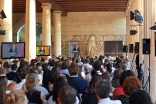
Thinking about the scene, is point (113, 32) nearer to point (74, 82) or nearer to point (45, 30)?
point (45, 30)

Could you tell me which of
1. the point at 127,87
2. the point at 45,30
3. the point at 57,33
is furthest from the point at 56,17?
the point at 127,87

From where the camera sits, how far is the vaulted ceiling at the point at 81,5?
96.1 ft

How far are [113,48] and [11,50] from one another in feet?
70.6

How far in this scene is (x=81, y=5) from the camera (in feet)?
104

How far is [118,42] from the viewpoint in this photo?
1437 inches

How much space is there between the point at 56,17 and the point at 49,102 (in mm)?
27316

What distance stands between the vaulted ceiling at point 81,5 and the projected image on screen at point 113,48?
368 centimetres

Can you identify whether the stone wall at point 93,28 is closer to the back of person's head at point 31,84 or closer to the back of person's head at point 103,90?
the back of person's head at point 31,84

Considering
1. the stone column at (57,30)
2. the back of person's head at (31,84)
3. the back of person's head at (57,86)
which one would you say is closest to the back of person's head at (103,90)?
the back of person's head at (57,86)

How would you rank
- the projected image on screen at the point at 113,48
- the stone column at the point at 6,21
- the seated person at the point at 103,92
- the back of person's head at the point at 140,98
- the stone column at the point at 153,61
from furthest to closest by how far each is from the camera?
1. the projected image on screen at the point at 113,48
2. the stone column at the point at 6,21
3. the stone column at the point at 153,61
4. the seated person at the point at 103,92
5. the back of person's head at the point at 140,98

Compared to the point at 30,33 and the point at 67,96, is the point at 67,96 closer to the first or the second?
the point at 67,96

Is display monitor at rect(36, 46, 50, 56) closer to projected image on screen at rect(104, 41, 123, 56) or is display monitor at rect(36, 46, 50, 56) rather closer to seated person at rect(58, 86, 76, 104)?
projected image on screen at rect(104, 41, 123, 56)

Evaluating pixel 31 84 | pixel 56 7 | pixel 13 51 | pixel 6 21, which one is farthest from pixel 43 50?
pixel 31 84

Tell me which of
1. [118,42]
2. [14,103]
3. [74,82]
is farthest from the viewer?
[118,42]
